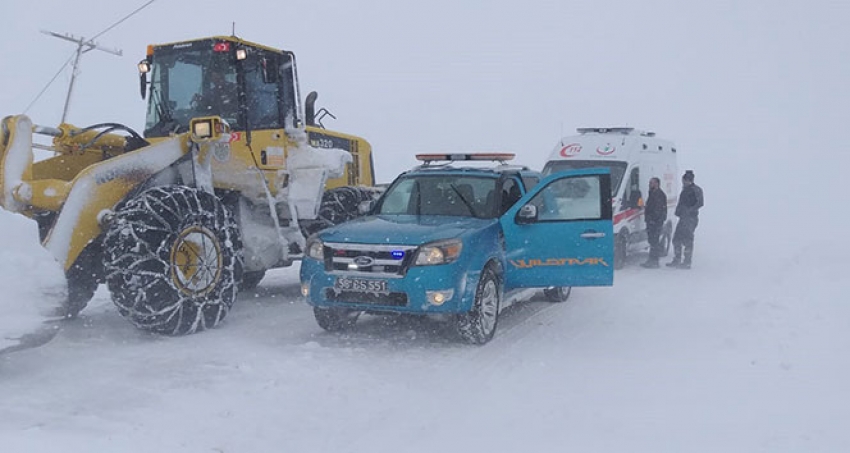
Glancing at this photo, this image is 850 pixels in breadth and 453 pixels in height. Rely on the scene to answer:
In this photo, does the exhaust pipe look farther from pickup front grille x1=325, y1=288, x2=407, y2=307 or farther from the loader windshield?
pickup front grille x1=325, y1=288, x2=407, y2=307

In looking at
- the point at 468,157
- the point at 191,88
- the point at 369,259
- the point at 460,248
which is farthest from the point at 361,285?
the point at 191,88

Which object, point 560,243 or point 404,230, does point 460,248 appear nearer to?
point 404,230

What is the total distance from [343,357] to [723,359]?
336cm

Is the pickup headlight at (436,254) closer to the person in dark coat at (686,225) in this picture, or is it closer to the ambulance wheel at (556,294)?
the ambulance wheel at (556,294)

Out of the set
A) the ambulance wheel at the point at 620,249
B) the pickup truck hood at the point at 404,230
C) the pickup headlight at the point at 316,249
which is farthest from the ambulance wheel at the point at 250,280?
the ambulance wheel at the point at 620,249

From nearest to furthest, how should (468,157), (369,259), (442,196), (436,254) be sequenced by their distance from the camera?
(436,254)
(369,259)
(442,196)
(468,157)

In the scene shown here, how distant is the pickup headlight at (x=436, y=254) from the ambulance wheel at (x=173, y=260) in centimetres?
200

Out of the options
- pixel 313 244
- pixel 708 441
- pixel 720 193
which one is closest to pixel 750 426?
pixel 708 441

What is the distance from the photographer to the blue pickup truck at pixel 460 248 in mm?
6953

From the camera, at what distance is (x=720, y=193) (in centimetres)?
3444

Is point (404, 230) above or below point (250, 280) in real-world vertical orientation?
above

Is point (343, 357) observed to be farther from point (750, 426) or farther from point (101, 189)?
point (750, 426)

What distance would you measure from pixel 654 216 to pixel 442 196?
7077 mm

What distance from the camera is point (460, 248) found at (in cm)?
702
